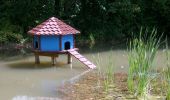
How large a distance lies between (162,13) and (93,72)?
283 inches

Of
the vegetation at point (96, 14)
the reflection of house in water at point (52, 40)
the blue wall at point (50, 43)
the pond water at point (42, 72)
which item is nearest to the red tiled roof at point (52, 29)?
the reflection of house in water at point (52, 40)

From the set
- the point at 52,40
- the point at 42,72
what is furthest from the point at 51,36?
the point at 42,72

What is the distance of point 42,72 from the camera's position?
10617 millimetres

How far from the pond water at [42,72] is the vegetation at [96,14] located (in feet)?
8.81

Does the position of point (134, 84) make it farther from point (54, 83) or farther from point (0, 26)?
point (0, 26)

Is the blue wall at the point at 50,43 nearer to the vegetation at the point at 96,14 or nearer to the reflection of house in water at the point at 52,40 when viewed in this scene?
the reflection of house in water at the point at 52,40

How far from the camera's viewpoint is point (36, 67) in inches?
443

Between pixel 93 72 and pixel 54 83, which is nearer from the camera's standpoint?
pixel 54 83

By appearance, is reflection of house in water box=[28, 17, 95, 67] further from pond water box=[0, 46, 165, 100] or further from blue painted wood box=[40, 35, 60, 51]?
pond water box=[0, 46, 165, 100]

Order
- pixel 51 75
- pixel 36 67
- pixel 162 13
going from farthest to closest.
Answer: pixel 162 13 < pixel 36 67 < pixel 51 75

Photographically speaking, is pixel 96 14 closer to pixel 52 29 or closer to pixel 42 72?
pixel 52 29

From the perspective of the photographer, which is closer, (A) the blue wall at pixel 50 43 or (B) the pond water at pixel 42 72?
(B) the pond water at pixel 42 72

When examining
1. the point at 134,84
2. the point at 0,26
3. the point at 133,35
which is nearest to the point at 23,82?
the point at 134,84

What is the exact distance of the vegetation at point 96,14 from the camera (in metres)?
16.1
